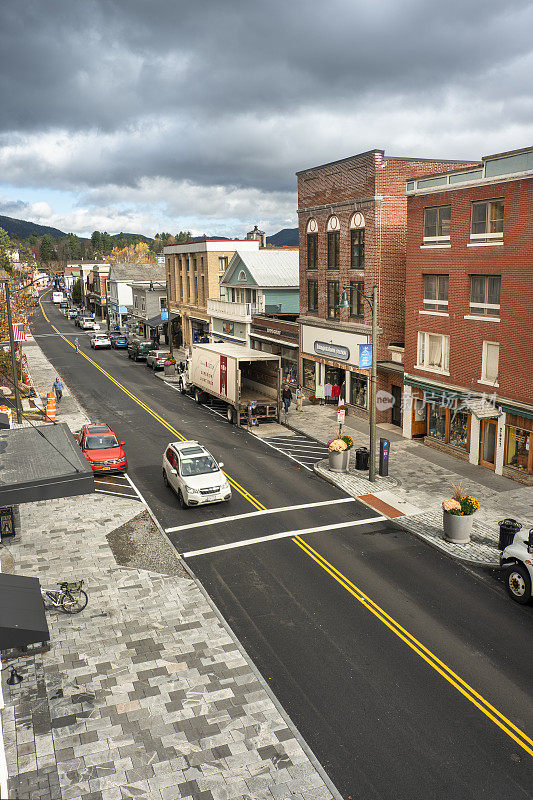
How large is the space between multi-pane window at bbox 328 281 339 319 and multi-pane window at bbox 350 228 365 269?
7.44 feet

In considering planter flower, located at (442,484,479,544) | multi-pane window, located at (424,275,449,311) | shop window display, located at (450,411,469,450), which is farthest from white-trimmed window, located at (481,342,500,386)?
planter flower, located at (442,484,479,544)

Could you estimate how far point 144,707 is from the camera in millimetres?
11562

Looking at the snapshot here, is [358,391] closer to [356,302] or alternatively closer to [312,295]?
[356,302]

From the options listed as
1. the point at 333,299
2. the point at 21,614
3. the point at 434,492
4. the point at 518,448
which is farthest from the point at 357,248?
the point at 21,614

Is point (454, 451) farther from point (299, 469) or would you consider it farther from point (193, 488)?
point (193, 488)

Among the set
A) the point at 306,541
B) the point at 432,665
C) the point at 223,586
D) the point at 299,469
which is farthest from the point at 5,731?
the point at 299,469

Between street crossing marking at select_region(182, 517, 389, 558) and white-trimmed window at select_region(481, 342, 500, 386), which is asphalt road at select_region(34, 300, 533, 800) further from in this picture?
white-trimmed window at select_region(481, 342, 500, 386)

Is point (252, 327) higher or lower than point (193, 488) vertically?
higher

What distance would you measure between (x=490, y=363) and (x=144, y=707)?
19.7m

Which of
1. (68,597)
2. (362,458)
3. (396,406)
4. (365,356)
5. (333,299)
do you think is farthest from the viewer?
(333,299)

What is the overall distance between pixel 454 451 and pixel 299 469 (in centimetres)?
722

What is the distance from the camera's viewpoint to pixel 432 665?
12.8m

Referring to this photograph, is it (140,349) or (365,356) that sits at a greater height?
(365,356)

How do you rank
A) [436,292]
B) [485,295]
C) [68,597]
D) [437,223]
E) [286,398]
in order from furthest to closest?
[286,398], [436,292], [437,223], [485,295], [68,597]
